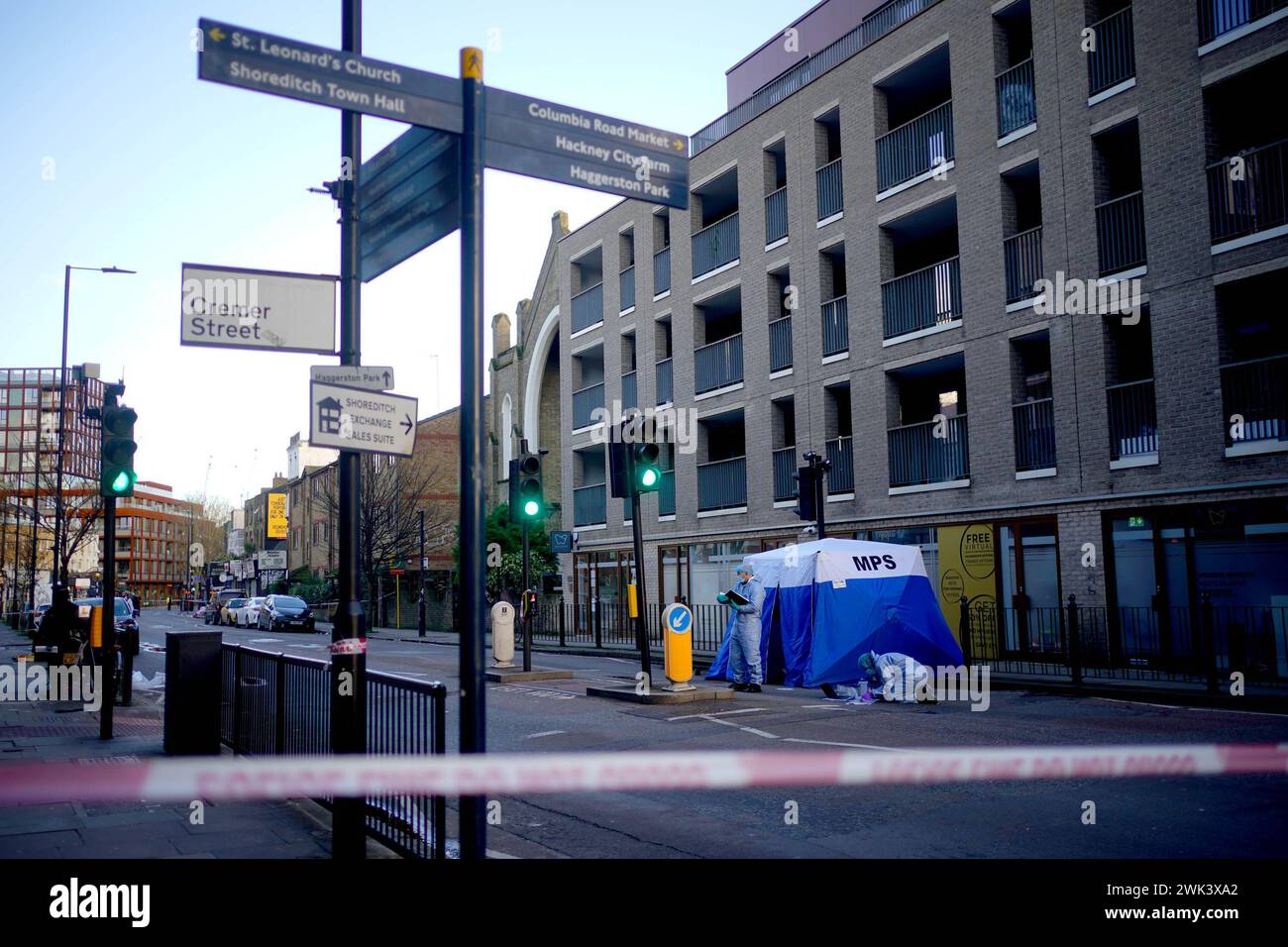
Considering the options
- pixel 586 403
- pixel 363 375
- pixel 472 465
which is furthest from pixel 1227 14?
pixel 586 403

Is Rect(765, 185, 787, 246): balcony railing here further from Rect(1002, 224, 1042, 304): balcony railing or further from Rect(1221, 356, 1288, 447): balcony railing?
Rect(1221, 356, 1288, 447): balcony railing

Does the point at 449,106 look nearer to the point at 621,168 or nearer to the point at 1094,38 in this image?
the point at 621,168

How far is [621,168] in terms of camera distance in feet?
16.4

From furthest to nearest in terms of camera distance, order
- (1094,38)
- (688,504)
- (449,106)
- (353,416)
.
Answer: (688,504) < (1094,38) < (353,416) < (449,106)

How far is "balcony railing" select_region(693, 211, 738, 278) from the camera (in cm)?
2730

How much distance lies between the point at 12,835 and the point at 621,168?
551 cm

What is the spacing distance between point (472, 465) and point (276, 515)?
81.2 metres

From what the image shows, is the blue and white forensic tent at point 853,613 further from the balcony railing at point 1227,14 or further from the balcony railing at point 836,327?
the balcony railing at point 1227,14

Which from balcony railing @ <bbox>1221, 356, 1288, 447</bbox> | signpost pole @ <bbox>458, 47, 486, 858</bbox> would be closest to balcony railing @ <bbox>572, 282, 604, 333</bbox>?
balcony railing @ <bbox>1221, 356, 1288, 447</bbox>

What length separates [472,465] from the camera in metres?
4.18

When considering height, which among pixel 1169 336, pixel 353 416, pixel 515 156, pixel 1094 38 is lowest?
pixel 353 416

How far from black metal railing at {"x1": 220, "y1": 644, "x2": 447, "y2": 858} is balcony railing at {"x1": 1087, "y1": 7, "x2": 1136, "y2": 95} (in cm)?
1669

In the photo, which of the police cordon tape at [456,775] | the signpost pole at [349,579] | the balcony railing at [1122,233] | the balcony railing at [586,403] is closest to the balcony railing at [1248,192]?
the balcony railing at [1122,233]
